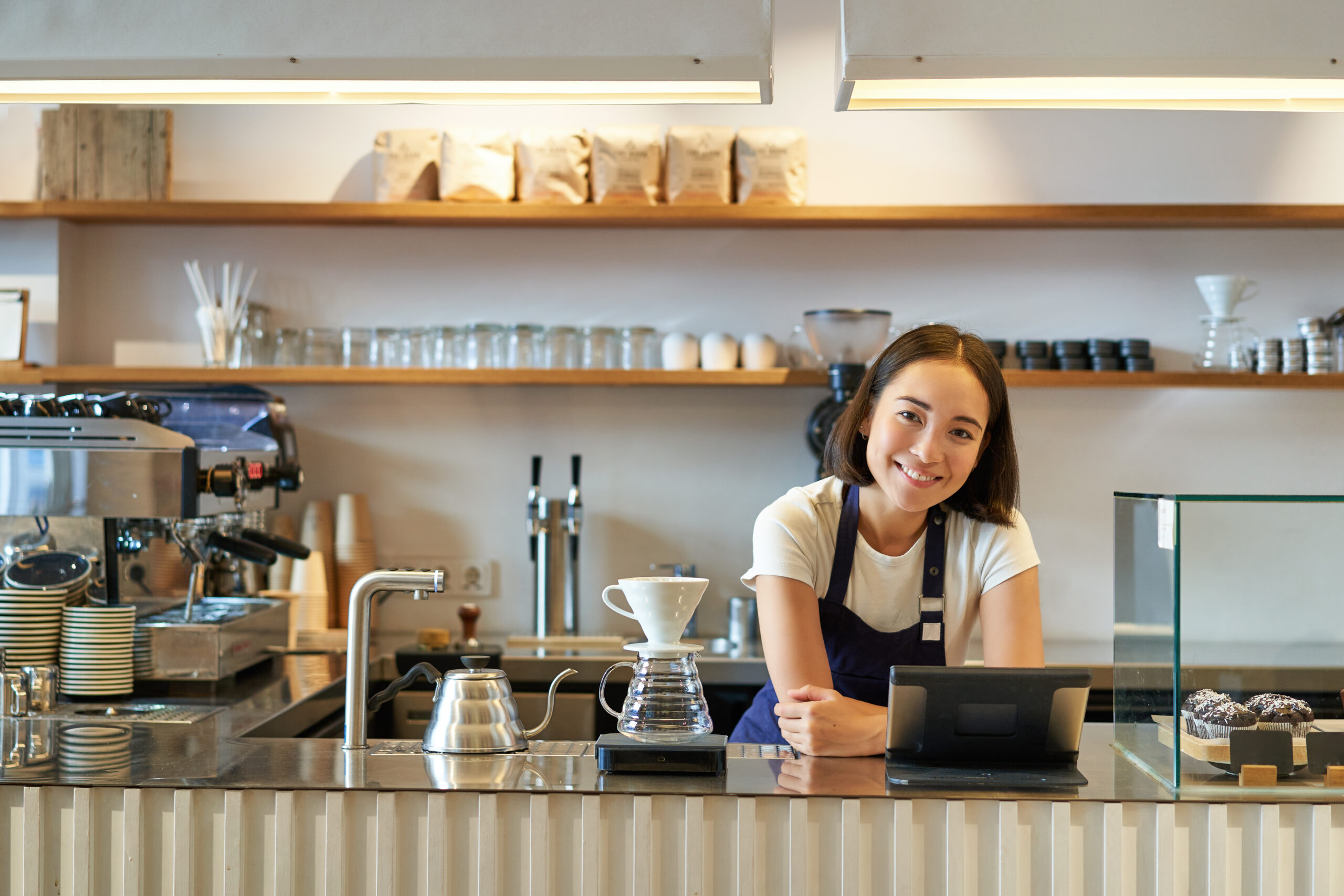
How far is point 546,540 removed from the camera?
130 inches

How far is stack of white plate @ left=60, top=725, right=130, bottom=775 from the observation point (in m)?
1.62

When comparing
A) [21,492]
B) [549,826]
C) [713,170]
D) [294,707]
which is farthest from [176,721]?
[713,170]

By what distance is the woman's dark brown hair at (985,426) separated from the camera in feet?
6.11

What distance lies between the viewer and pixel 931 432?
5.96ft

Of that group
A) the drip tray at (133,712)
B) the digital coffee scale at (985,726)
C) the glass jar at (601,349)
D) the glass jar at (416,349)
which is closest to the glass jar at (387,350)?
the glass jar at (416,349)

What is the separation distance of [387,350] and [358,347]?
0.09 m

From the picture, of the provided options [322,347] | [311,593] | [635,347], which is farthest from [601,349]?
[311,593]

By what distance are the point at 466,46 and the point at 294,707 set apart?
1266mm

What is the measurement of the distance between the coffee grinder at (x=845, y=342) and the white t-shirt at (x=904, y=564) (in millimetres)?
1124

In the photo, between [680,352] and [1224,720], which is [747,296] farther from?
[1224,720]

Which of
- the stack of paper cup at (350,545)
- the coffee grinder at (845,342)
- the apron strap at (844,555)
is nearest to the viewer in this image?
the apron strap at (844,555)

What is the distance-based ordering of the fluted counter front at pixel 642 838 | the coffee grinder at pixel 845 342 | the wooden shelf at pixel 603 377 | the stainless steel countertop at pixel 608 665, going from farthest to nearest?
the wooden shelf at pixel 603 377
the coffee grinder at pixel 845 342
the stainless steel countertop at pixel 608 665
the fluted counter front at pixel 642 838

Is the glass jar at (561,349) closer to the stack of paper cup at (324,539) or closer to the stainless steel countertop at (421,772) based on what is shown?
the stack of paper cup at (324,539)

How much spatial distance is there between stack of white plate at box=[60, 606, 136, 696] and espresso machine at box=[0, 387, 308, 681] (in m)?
0.13
